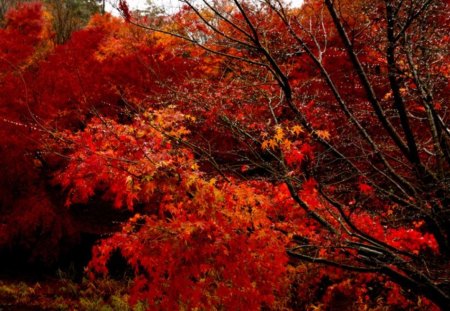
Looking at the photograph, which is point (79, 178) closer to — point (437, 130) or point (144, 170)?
point (144, 170)

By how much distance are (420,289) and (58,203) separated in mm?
8734

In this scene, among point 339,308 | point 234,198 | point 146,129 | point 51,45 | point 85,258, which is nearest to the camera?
point 234,198

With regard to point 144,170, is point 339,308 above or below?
below

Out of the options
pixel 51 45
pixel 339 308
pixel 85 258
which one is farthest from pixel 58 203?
pixel 51 45

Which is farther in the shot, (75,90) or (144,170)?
(75,90)

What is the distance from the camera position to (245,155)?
7078mm

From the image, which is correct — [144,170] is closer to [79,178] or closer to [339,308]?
[79,178]

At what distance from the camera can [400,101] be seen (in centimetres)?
365

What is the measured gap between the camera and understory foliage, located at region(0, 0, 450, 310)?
402cm

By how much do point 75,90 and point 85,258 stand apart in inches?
251

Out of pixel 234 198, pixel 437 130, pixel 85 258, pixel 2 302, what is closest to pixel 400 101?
pixel 437 130

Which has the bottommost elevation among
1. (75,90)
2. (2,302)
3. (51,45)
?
(2,302)

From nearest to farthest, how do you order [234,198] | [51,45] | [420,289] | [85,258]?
[420,289], [234,198], [85,258], [51,45]

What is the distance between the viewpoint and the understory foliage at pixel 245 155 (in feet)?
13.2
